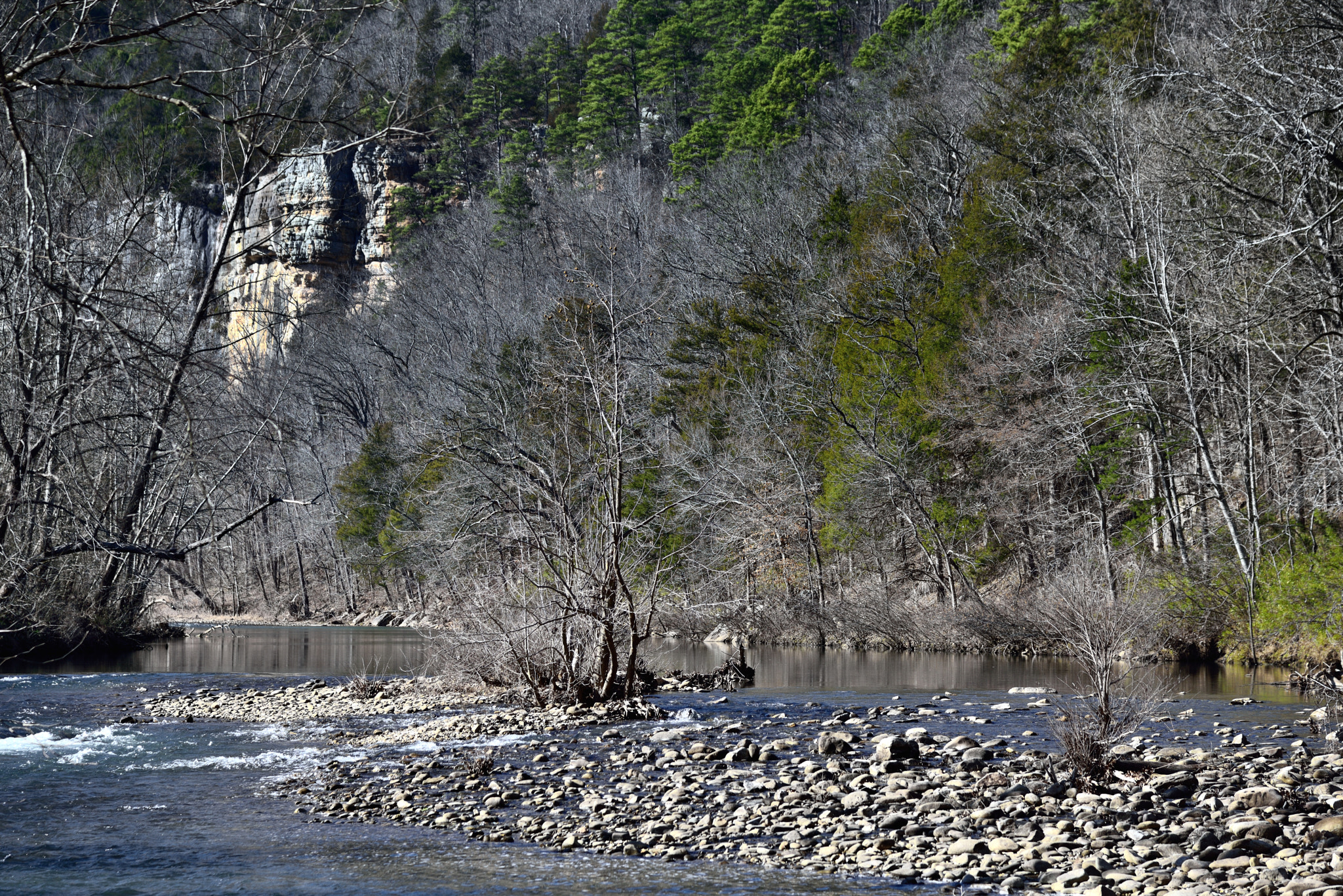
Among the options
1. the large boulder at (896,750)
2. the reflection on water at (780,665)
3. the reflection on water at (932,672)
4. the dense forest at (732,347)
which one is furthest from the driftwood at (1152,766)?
the reflection on water at (932,672)

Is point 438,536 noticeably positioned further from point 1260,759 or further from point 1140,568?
point 1260,759

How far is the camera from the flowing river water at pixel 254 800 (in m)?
7.85

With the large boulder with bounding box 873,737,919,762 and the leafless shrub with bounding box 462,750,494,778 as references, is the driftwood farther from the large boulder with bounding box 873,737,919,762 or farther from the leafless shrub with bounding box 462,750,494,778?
the leafless shrub with bounding box 462,750,494,778

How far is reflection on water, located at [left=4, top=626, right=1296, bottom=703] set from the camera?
18750 millimetres

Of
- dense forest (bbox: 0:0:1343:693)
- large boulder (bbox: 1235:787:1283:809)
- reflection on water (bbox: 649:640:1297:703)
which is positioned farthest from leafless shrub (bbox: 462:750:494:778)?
reflection on water (bbox: 649:640:1297:703)

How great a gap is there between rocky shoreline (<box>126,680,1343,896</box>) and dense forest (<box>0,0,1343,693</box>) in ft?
8.24

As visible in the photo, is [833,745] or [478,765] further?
[833,745]

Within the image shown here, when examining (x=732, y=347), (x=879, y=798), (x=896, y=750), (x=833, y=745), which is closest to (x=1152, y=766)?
(x=896, y=750)

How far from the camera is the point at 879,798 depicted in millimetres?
9320

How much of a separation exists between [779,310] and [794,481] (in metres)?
8.18

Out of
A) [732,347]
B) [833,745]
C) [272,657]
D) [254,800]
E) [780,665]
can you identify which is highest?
[732,347]

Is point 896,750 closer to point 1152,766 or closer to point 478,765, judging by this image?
point 1152,766

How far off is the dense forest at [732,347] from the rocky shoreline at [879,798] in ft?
8.24

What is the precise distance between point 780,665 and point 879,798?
15.5 m
